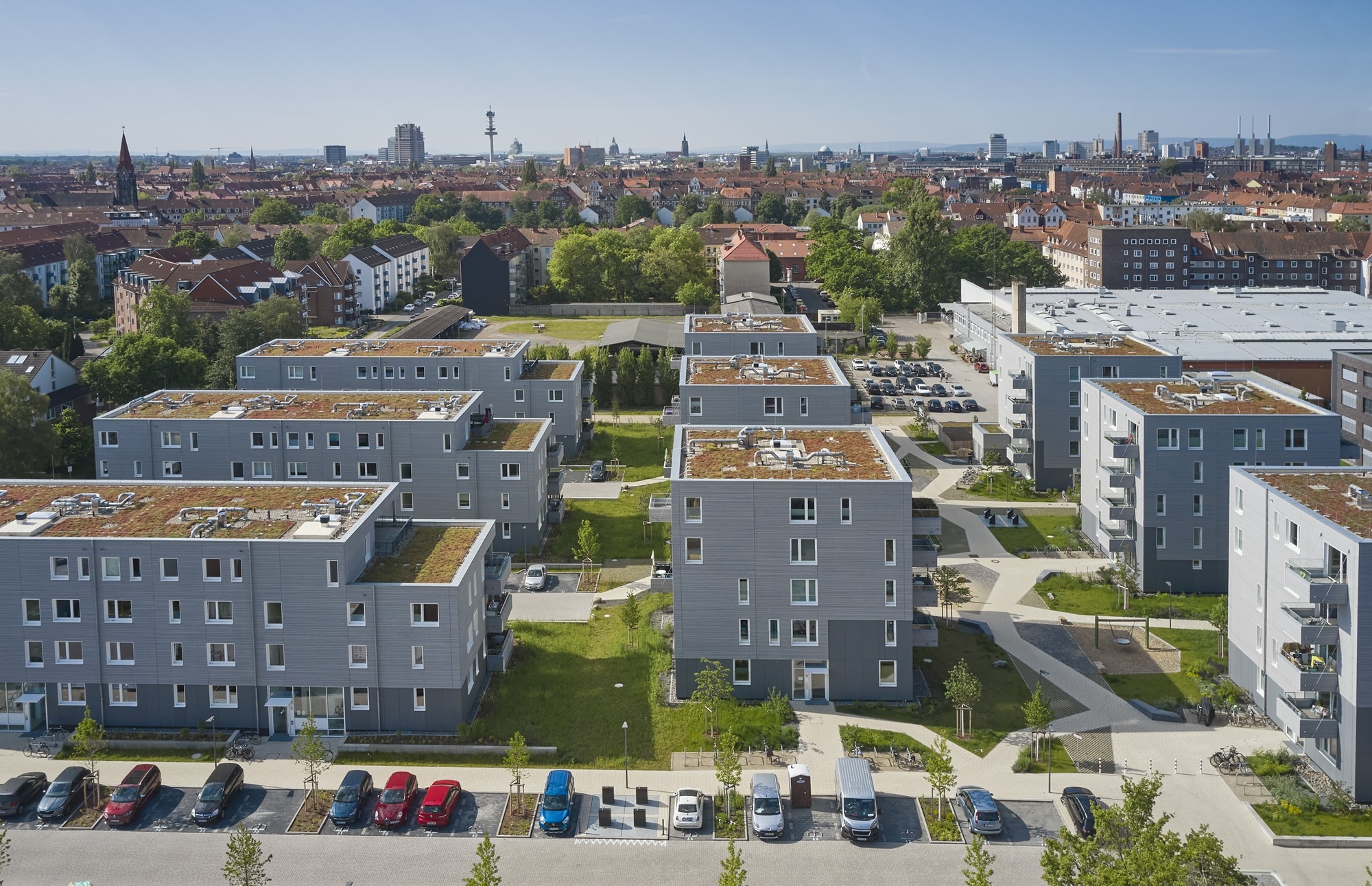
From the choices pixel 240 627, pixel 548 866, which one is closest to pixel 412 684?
pixel 240 627

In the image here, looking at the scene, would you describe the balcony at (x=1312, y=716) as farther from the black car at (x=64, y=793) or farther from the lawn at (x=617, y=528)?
the black car at (x=64, y=793)

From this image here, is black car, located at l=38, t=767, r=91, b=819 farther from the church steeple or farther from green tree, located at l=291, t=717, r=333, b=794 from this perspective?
the church steeple

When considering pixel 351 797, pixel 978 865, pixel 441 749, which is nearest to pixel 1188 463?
pixel 978 865

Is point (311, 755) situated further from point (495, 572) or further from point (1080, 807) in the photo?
point (1080, 807)

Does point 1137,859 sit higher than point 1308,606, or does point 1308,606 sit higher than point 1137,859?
point 1308,606

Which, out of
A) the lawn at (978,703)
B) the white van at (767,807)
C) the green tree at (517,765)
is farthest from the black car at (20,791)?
the lawn at (978,703)
